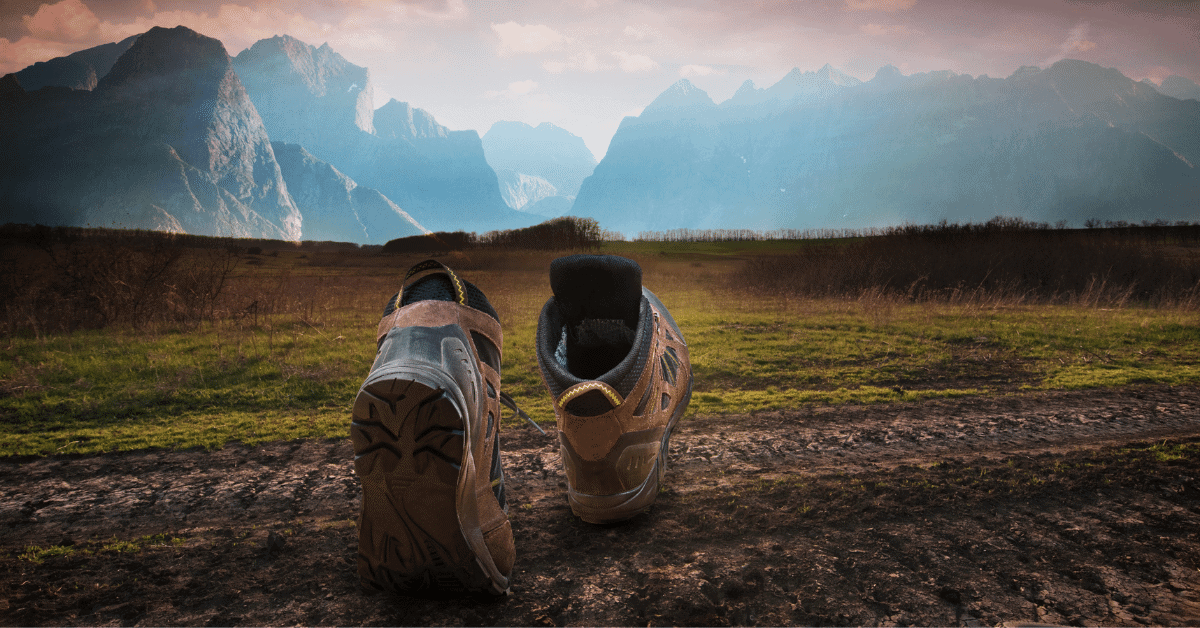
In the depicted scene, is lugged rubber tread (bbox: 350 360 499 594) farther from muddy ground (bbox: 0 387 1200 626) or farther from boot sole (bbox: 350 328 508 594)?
muddy ground (bbox: 0 387 1200 626)

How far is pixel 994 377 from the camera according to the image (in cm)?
606

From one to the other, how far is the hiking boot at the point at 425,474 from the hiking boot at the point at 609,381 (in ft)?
1.56

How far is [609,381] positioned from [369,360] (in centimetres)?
569

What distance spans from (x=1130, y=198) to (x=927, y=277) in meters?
210

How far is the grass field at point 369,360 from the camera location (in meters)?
4.69

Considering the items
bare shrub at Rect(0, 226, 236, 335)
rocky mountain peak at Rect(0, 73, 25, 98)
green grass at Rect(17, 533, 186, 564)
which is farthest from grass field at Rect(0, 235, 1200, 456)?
rocky mountain peak at Rect(0, 73, 25, 98)

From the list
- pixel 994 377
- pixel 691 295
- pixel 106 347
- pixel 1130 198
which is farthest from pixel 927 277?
pixel 1130 198

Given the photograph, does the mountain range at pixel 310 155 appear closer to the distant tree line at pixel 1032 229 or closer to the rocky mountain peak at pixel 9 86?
the rocky mountain peak at pixel 9 86

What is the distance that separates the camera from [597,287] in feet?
8.71

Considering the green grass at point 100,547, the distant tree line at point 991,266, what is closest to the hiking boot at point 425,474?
the green grass at point 100,547

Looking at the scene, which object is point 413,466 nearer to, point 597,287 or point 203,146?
point 597,287

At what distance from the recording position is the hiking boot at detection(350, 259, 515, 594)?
1622mm

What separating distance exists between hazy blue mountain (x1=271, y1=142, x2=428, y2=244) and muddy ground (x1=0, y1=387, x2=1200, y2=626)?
532ft

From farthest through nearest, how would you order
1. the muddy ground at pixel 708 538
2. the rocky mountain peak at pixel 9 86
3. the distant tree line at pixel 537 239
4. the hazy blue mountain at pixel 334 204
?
1. the hazy blue mountain at pixel 334 204
2. the rocky mountain peak at pixel 9 86
3. the distant tree line at pixel 537 239
4. the muddy ground at pixel 708 538
